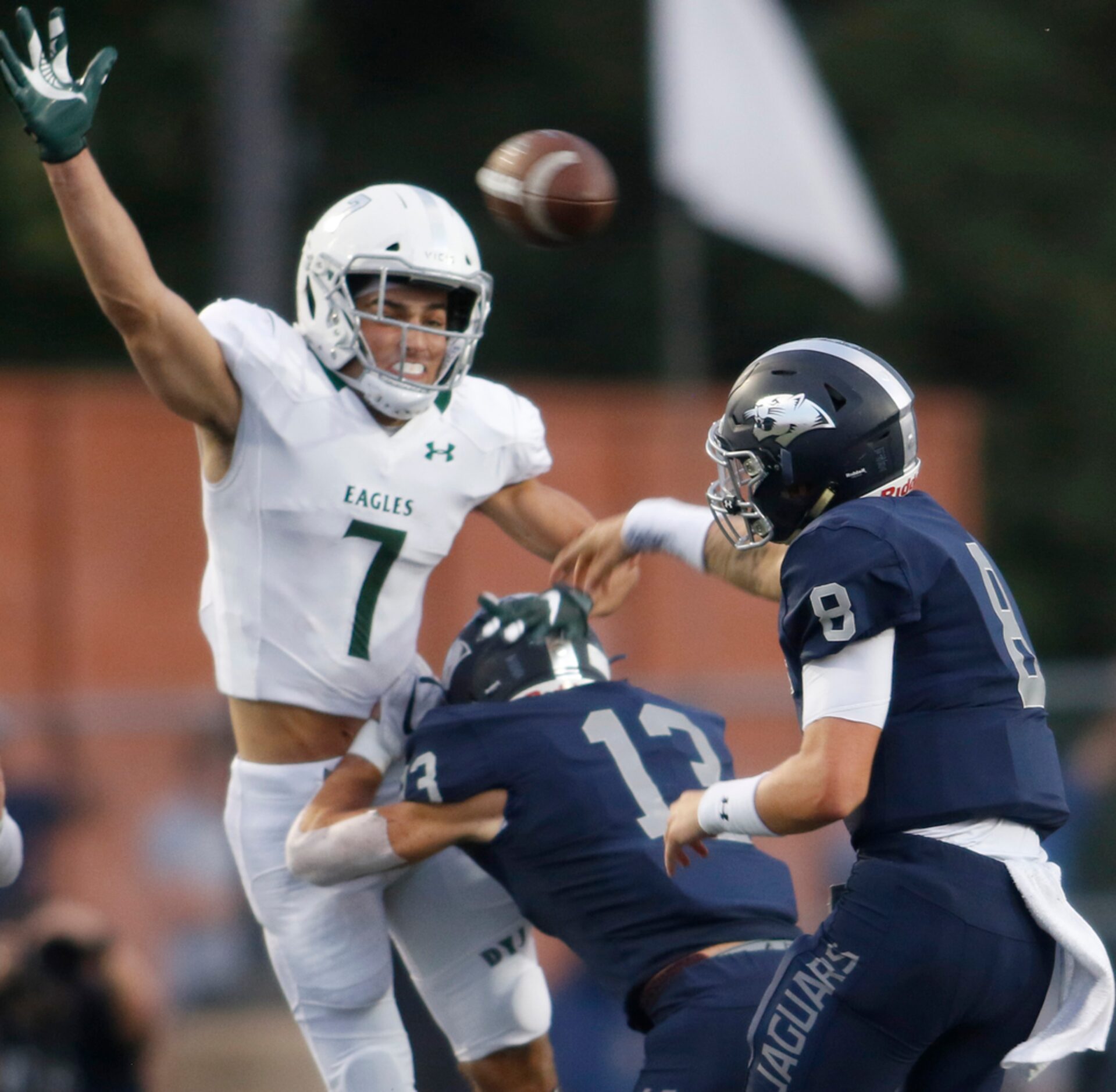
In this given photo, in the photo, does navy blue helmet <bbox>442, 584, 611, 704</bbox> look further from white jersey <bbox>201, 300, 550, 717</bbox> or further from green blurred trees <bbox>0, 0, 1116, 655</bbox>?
green blurred trees <bbox>0, 0, 1116, 655</bbox>

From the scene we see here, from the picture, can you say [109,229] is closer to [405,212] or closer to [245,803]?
[405,212]

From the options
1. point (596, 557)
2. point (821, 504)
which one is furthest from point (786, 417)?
point (596, 557)

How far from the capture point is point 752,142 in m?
8.59

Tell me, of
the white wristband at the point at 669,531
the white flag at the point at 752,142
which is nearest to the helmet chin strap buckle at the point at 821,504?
the white wristband at the point at 669,531

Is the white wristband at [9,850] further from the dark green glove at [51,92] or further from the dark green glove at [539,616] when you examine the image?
the dark green glove at [51,92]

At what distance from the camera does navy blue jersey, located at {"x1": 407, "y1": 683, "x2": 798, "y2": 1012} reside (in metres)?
3.59

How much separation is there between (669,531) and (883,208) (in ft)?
46.3

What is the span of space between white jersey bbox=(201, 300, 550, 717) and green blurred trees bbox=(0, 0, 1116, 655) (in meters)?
12.8

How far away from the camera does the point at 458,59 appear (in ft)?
58.5

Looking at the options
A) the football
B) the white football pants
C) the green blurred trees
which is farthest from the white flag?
the green blurred trees

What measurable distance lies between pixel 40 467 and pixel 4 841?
8009 mm

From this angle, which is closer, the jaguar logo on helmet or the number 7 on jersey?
the jaguar logo on helmet

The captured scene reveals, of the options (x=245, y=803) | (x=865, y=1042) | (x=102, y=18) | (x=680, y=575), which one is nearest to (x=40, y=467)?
(x=680, y=575)

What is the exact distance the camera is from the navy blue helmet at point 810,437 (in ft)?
10.6
